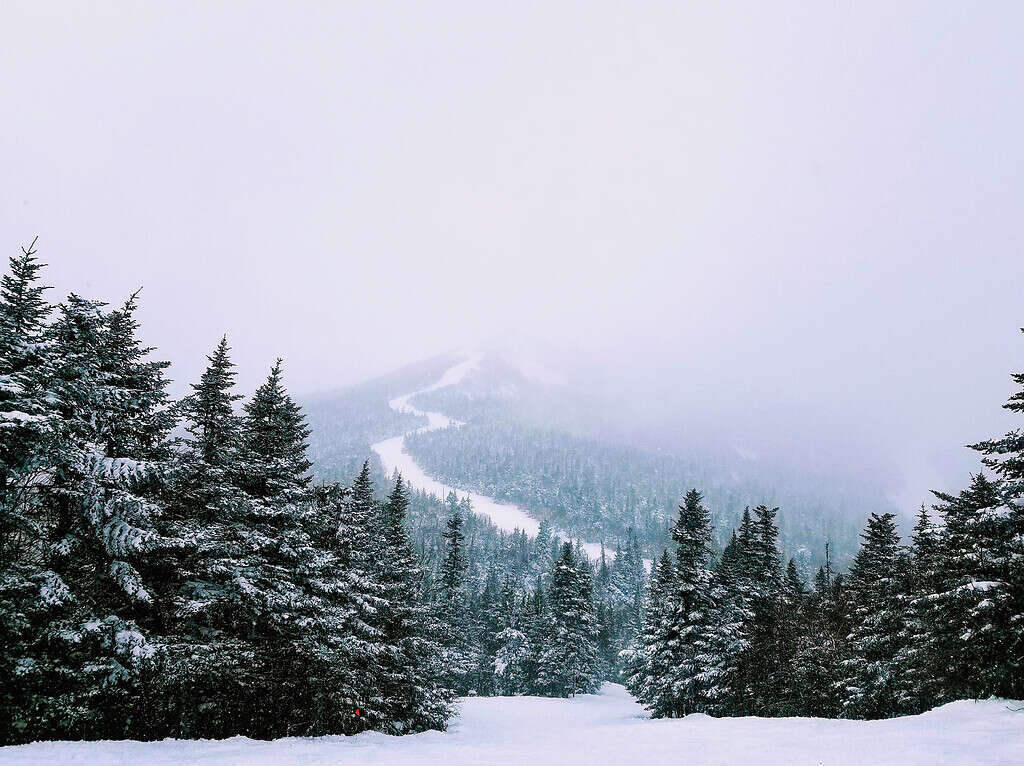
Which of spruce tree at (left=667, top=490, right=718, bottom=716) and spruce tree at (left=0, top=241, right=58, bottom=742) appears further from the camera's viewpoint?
spruce tree at (left=667, top=490, right=718, bottom=716)

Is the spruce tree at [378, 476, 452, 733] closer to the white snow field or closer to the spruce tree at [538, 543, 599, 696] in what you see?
the white snow field

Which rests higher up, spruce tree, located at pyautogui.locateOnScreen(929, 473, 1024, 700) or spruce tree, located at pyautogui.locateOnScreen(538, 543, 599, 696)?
spruce tree, located at pyautogui.locateOnScreen(929, 473, 1024, 700)

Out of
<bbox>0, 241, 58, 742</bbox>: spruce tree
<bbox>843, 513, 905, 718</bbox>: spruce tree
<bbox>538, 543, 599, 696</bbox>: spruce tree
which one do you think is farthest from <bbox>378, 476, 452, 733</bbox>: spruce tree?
<bbox>538, 543, 599, 696</bbox>: spruce tree

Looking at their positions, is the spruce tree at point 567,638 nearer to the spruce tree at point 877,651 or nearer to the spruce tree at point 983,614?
the spruce tree at point 877,651

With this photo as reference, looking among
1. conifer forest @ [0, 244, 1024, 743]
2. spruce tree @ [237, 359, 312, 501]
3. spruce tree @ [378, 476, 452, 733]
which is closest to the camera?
conifer forest @ [0, 244, 1024, 743]

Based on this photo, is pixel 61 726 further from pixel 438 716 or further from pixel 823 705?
pixel 823 705

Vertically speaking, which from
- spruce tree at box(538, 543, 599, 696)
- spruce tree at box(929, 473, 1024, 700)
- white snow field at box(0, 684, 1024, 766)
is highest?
spruce tree at box(929, 473, 1024, 700)

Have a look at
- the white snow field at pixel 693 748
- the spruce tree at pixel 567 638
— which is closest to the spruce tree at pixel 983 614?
the white snow field at pixel 693 748

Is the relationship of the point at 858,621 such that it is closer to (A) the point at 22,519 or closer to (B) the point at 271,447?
(B) the point at 271,447

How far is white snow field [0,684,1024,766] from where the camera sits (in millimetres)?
11539

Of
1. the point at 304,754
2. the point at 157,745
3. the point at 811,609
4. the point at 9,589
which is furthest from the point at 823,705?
the point at 9,589

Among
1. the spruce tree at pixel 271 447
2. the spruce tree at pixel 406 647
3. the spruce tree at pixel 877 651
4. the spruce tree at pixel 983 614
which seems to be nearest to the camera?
the spruce tree at pixel 983 614

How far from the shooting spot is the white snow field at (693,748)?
11.5m

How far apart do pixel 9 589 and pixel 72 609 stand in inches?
62.2
